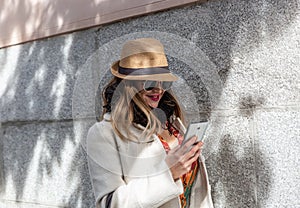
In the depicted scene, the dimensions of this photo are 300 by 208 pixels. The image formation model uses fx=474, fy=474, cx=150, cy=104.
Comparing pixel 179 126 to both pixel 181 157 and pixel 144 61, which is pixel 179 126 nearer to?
pixel 181 157

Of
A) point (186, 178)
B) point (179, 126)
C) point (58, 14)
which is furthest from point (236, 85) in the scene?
point (58, 14)

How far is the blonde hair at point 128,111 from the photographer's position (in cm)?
246

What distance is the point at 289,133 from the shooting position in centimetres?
319

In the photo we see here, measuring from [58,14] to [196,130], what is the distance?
2.81 meters

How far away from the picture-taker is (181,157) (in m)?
2.48

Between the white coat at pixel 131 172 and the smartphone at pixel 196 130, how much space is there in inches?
7.6

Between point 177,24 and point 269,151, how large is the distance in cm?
124

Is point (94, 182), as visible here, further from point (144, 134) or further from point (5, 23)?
point (5, 23)

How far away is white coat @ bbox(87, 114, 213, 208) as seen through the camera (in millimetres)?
2527

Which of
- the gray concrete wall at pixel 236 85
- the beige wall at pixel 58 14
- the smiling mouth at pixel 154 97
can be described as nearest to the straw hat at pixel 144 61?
the smiling mouth at pixel 154 97

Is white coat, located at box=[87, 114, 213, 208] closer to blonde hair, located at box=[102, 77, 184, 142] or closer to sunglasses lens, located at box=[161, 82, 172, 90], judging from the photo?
blonde hair, located at box=[102, 77, 184, 142]

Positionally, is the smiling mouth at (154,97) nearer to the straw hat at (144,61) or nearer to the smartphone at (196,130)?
the straw hat at (144,61)

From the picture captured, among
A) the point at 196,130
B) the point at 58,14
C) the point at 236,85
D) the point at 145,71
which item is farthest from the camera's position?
the point at 58,14

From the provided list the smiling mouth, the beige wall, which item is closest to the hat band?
the smiling mouth
